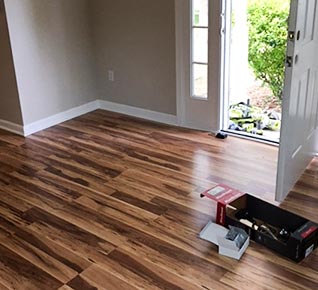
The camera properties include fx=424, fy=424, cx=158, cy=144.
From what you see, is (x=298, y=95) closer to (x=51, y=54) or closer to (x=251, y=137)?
(x=251, y=137)

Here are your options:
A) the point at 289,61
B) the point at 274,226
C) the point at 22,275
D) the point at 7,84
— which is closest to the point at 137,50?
the point at 7,84

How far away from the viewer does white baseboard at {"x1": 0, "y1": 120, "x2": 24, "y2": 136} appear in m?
4.09

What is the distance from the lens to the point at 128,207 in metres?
2.79

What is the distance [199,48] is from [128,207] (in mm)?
1738

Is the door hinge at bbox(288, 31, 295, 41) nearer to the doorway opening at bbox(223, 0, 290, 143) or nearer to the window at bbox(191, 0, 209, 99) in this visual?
the window at bbox(191, 0, 209, 99)

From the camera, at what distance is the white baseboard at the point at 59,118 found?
4.11m

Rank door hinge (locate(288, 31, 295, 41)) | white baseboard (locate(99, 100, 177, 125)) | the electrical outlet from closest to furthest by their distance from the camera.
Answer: door hinge (locate(288, 31, 295, 41)) → white baseboard (locate(99, 100, 177, 125)) → the electrical outlet

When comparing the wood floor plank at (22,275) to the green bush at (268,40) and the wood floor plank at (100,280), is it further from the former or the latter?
the green bush at (268,40)

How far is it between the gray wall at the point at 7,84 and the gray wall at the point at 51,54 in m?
0.05

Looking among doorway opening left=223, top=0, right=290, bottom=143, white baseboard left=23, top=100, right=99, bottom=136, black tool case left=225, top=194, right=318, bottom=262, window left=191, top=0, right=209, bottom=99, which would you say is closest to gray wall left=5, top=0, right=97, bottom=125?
white baseboard left=23, top=100, right=99, bottom=136

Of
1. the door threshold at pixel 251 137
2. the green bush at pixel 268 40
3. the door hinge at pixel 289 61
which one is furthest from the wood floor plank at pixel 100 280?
the green bush at pixel 268 40

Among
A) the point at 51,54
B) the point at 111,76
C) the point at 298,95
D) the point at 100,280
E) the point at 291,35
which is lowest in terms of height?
the point at 100,280

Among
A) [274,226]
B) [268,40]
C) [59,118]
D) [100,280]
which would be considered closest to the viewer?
[100,280]

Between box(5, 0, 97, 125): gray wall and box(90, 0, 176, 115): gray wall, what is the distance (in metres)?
0.17
